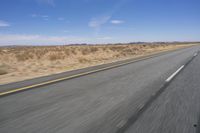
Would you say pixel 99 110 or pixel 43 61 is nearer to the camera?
pixel 99 110

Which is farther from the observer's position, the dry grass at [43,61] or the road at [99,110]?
the dry grass at [43,61]

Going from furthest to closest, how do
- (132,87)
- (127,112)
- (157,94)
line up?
(132,87), (157,94), (127,112)

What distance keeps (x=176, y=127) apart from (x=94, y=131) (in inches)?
60.0

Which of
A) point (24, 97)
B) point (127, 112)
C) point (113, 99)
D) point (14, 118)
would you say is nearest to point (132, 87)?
point (113, 99)

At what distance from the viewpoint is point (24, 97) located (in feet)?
17.3

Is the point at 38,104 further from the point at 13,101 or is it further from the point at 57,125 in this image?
the point at 57,125

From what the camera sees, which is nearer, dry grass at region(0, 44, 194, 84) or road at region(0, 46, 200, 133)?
road at region(0, 46, 200, 133)

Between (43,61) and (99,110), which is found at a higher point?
(99,110)

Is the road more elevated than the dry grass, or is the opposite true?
the road

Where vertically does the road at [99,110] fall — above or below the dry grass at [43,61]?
above

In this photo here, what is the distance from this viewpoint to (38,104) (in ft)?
15.2

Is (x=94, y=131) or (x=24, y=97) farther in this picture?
(x=24, y=97)

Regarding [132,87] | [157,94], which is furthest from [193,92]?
[132,87]

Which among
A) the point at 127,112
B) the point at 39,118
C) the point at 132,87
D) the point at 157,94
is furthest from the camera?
the point at 132,87
